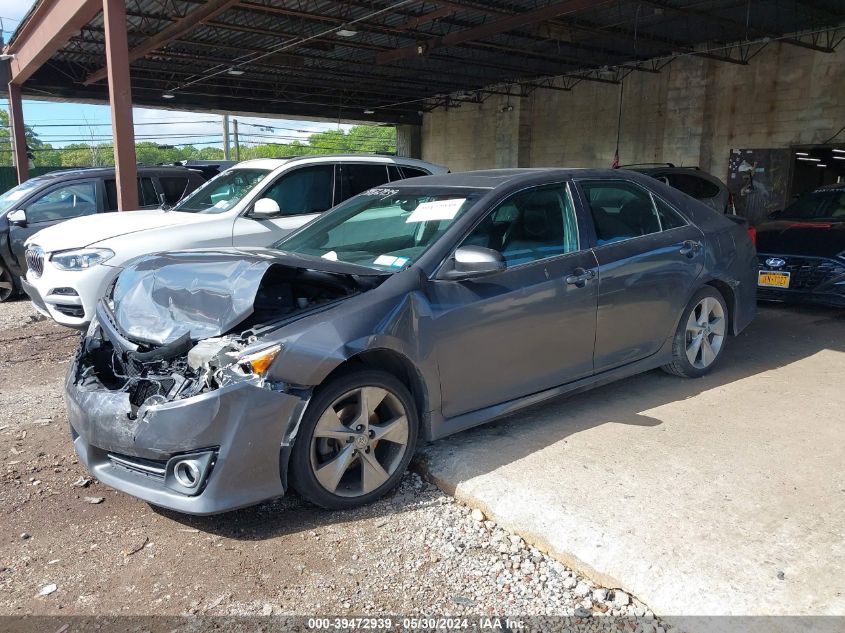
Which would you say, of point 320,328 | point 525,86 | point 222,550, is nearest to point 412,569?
point 222,550

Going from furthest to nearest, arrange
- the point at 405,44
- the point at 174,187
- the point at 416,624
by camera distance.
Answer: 1. the point at 405,44
2. the point at 174,187
3. the point at 416,624

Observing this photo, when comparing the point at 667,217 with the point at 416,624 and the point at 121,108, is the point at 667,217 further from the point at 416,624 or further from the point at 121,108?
the point at 121,108

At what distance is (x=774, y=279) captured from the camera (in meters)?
7.23

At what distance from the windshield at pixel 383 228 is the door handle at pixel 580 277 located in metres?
0.76

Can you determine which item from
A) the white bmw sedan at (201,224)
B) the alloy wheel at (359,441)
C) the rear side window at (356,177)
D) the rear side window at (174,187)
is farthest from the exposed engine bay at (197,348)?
the rear side window at (174,187)

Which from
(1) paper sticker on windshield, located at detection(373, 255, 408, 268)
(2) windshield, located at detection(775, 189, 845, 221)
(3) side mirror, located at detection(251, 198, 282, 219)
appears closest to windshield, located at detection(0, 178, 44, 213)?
(3) side mirror, located at detection(251, 198, 282, 219)

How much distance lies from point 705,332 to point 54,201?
833 centimetres

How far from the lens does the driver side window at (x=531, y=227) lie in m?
4.08

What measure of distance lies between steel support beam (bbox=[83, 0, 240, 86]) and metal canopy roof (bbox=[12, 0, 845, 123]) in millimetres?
47

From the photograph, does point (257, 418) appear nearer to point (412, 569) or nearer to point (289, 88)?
point (412, 569)

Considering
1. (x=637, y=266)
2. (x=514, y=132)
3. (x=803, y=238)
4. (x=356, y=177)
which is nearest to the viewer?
(x=637, y=266)

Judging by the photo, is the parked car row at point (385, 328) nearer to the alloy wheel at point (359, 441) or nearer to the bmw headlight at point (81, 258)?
the alloy wheel at point (359, 441)

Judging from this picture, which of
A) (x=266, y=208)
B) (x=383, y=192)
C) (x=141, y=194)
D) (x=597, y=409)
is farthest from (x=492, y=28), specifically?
(x=597, y=409)

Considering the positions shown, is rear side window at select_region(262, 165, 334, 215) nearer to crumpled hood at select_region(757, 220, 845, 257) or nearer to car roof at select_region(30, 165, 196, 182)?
car roof at select_region(30, 165, 196, 182)
